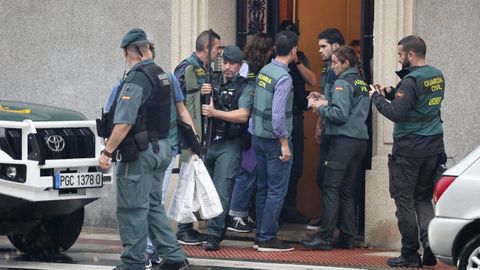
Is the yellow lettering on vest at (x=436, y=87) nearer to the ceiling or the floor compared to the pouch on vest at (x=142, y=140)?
nearer to the ceiling

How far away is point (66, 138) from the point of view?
38.1 feet

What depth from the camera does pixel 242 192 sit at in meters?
13.2

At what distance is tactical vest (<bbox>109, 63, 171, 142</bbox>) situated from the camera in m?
10.4

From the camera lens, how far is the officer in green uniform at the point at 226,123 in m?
12.6

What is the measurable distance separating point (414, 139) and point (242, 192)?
2402 millimetres

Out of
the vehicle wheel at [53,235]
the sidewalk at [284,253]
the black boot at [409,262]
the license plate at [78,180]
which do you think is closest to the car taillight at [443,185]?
the black boot at [409,262]

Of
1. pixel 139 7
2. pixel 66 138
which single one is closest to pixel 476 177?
pixel 66 138

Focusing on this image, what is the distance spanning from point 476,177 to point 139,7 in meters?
5.72

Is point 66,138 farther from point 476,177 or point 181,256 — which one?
point 476,177

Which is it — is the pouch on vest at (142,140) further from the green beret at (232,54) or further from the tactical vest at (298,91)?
the tactical vest at (298,91)

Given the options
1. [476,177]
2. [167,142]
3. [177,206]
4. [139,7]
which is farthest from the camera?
[139,7]

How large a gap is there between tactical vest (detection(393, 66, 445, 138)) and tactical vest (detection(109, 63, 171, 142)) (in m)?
2.19

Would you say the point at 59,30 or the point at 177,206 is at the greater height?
the point at 59,30

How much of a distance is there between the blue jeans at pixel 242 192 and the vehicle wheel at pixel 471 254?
354 centimetres
